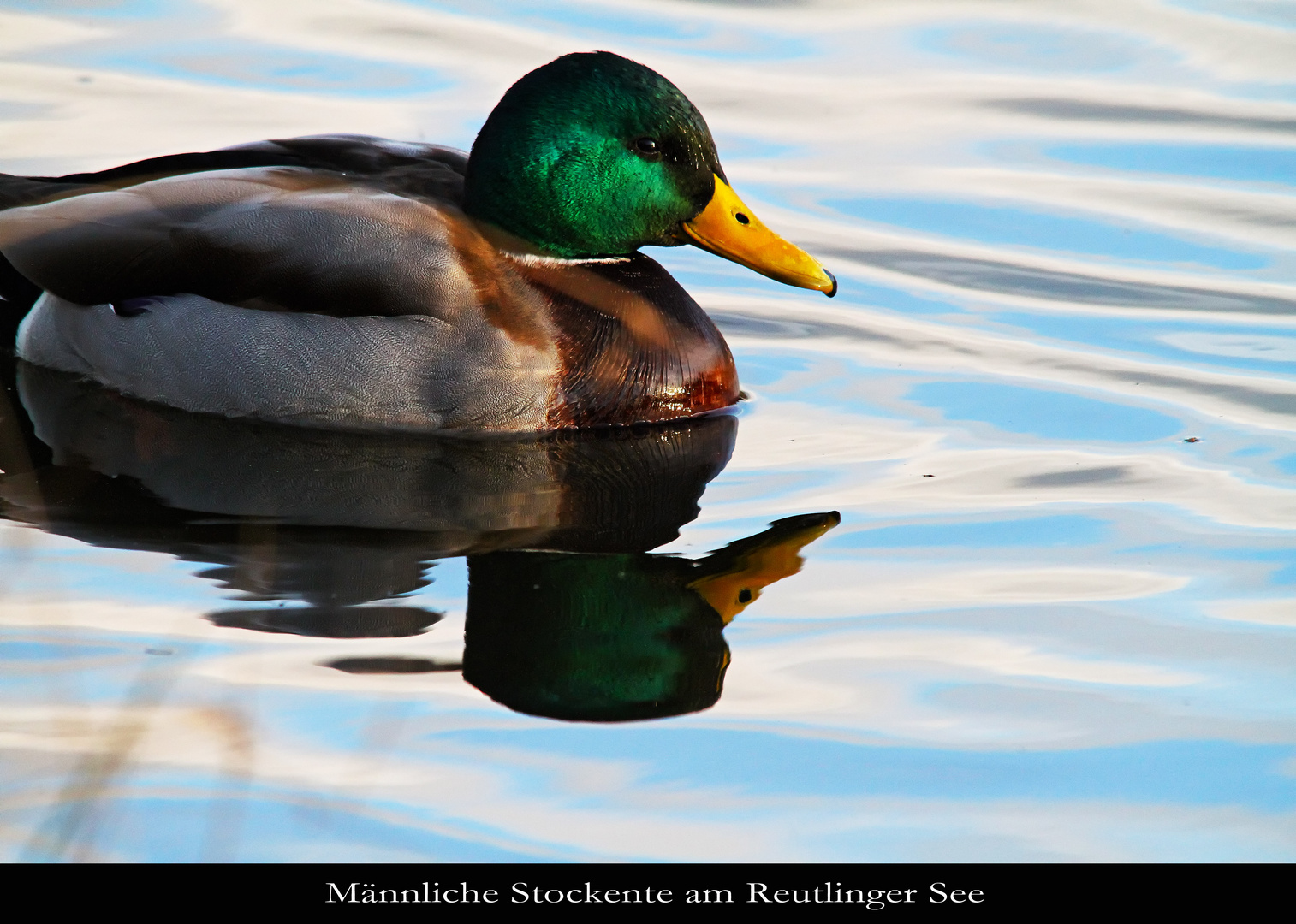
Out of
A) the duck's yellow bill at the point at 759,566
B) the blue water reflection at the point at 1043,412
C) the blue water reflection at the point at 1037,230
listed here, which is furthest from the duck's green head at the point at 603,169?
the blue water reflection at the point at 1037,230

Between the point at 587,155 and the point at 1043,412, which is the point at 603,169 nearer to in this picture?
the point at 587,155

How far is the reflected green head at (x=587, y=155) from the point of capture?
23.8ft

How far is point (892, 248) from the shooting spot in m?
9.14

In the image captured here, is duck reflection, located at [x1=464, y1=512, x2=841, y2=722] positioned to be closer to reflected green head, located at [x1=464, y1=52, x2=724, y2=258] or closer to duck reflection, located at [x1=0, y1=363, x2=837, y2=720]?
duck reflection, located at [x1=0, y1=363, x2=837, y2=720]

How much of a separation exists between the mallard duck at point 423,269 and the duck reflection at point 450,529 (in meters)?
0.14

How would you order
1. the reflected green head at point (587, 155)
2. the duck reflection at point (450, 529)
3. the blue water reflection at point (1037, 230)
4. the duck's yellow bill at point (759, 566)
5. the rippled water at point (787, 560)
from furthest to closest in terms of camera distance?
the blue water reflection at point (1037, 230) < the reflected green head at point (587, 155) < the duck's yellow bill at point (759, 566) < the duck reflection at point (450, 529) < the rippled water at point (787, 560)

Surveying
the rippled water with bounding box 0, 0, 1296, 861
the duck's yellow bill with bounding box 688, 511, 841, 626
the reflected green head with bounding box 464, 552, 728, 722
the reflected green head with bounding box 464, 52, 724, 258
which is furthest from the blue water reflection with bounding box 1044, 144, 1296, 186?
the reflected green head with bounding box 464, 552, 728, 722

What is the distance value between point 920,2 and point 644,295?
5496 millimetres

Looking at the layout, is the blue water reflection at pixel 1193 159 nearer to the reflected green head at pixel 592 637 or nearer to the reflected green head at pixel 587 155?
the reflected green head at pixel 587 155

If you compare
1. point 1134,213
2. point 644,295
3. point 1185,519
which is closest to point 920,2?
point 1134,213

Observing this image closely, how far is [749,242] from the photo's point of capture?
754cm

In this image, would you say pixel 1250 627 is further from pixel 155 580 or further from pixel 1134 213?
pixel 1134 213

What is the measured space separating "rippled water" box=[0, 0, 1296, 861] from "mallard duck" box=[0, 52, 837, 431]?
18 cm

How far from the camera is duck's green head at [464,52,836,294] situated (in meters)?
7.25
